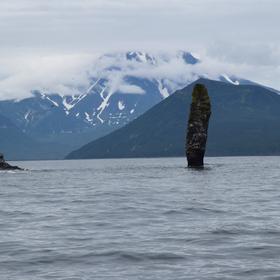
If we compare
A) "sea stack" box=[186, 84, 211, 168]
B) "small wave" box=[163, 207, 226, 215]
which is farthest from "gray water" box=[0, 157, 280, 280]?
"sea stack" box=[186, 84, 211, 168]

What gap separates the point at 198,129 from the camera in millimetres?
146875

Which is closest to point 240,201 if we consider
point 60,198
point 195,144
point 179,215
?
point 179,215

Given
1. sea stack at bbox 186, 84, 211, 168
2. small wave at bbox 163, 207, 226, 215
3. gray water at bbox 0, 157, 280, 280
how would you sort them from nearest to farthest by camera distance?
gray water at bbox 0, 157, 280, 280 < small wave at bbox 163, 207, 226, 215 < sea stack at bbox 186, 84, 211, 168

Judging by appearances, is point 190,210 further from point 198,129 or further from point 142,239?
point 198,129

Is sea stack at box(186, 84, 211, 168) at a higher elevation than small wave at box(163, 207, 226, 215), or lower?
higher

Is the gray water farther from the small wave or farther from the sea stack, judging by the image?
the sea stack

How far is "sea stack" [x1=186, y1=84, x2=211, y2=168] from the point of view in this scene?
5714 inches

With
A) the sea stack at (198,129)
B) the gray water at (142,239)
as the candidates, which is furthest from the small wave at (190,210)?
the sea stack at (198,129)

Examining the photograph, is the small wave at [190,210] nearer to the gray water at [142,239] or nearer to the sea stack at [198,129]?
the gray water at [142,239]

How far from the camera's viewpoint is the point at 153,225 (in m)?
38.9

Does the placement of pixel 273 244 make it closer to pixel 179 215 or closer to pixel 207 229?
pixel 207 229

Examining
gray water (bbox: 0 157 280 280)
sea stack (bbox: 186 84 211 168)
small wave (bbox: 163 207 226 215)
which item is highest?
sea stack (bbox: 186 84 211 168)

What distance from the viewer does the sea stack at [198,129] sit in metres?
145

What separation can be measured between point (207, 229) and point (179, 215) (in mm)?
7109
